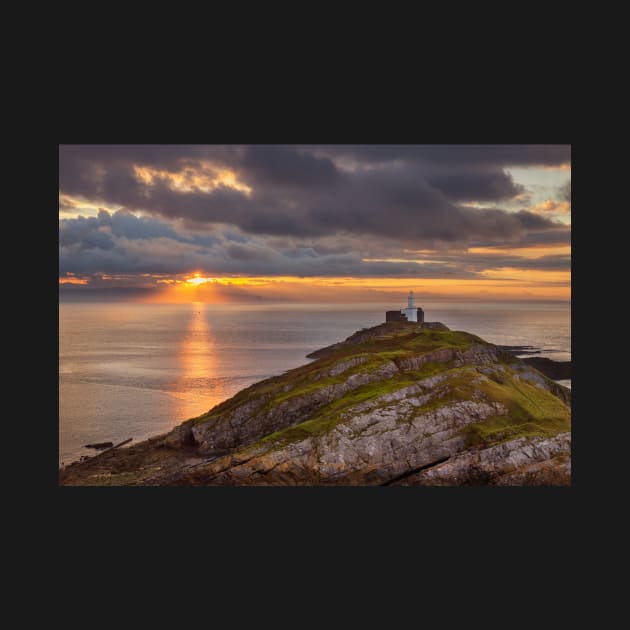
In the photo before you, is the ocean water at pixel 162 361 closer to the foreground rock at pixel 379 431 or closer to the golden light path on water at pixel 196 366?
the golden light path on water at pixel 196 366

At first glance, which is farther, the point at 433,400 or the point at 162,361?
the point at 162,361

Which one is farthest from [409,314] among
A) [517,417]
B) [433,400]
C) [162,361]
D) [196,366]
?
[162,361]

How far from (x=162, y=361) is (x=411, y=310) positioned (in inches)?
1638

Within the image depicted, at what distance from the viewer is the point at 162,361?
70062 millimetres

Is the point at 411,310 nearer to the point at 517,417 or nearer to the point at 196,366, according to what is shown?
the point at 517,417

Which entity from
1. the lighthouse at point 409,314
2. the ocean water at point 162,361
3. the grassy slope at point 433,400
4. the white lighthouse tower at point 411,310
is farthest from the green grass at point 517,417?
the lighthouse at point 409,314

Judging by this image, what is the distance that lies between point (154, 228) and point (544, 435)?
960 inches

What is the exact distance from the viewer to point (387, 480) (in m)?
25.6

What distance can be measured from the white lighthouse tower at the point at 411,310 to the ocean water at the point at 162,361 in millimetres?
976

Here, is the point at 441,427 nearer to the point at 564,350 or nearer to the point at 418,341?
the point at 418,341

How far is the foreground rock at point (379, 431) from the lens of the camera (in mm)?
25328

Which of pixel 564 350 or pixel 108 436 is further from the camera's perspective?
pixel 564 350

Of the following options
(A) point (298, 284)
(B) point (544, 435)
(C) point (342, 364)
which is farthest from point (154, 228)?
(B) point (544, 435)

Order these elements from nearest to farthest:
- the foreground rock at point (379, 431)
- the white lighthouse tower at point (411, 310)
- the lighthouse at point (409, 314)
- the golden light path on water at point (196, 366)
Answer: the foreground rock at point (379, 431) → the white lighthouse tower at point (411, 310) → the lighthouse at point (409, 314) → the golden light path on water at point (196, 366)
